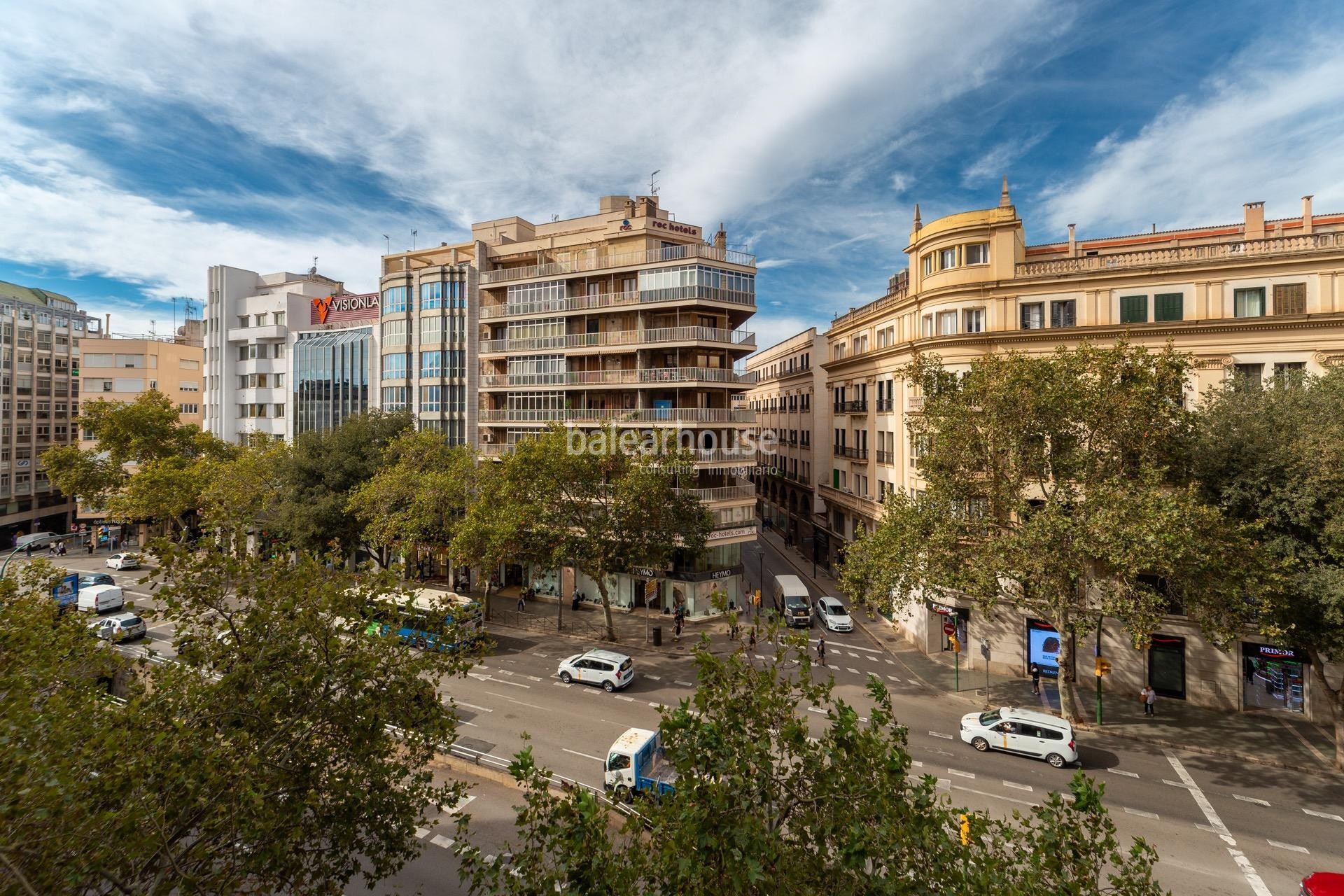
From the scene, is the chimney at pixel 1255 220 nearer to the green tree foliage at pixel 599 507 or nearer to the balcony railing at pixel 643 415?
the balcony railing at pixel 643 415

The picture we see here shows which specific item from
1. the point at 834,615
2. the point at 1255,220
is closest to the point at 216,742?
the point at 834,615

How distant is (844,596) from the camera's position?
42094mm

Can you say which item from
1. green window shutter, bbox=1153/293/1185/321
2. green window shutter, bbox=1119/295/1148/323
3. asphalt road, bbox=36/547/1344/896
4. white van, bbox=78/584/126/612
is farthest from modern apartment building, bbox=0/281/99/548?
green window shutter, bbox=1153/293/1185/321

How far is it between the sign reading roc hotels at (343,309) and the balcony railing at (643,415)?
2605 centimetres

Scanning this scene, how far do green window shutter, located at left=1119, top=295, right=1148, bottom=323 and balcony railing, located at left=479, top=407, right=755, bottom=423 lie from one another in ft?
66.1

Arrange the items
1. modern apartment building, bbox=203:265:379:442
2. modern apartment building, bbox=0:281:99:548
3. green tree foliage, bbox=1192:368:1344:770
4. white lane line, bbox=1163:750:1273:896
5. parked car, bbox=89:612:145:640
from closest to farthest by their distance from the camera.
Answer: white lane line, bbox=1163:750:1273:896 < green tree foliage, bbox=1192:368:1344:770 < parked car, bbox=89:612:145:640 < modern apartment building, bbox=203:265:379:442 < modern apartment building, bbox=0:281:99:548

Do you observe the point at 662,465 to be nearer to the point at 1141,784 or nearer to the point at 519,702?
the point at 519,702

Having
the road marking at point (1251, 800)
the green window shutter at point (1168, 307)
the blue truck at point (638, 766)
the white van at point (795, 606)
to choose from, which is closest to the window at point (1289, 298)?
the green window shutter at point (1168, 307)

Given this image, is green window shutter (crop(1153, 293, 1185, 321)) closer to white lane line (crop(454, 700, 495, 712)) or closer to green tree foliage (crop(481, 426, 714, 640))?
green tree foliage (crop(481, 426, 714, 640))

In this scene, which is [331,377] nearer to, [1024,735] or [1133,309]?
[1024,735]

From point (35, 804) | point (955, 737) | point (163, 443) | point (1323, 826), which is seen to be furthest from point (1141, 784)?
point (163, 443)

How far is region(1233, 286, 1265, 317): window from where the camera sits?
1038 inches

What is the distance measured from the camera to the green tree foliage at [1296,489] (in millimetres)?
18594

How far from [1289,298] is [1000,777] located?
2500 cm
